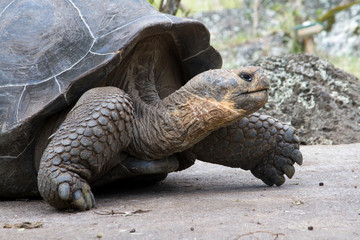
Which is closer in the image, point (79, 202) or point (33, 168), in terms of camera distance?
point (79, 202)

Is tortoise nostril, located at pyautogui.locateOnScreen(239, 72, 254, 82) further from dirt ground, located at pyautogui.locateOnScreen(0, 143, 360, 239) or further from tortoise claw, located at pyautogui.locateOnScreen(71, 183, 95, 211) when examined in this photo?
tortoise claw, located at pyautogui.locateOnScreen(71, 183, 95, 211)

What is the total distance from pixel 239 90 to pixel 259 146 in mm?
858

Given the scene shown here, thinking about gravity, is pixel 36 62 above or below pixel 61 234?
above

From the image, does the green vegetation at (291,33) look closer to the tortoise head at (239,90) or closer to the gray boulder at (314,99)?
the gray boulder at (314,99)

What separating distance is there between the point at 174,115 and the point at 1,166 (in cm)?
124

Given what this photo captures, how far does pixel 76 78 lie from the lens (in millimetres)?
3402

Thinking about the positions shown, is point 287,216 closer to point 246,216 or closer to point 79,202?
point 246,216

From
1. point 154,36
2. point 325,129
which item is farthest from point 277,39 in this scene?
point 154,36

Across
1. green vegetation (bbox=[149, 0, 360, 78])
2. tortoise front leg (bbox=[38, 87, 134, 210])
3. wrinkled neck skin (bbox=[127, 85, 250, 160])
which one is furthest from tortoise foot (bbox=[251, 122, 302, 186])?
green vegetation (bbox=[149, 0, 360, 78])

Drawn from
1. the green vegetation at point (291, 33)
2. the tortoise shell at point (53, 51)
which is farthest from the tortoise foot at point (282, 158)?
the green vegetation at point (291, 33)

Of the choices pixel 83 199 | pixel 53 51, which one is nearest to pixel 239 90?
pixel 83 199

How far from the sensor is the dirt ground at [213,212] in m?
2.38

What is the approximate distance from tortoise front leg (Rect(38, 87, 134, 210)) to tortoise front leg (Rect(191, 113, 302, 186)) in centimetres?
87

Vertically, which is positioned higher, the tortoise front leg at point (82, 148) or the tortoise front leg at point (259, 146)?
the tortoise front leg at point (82, 148)
